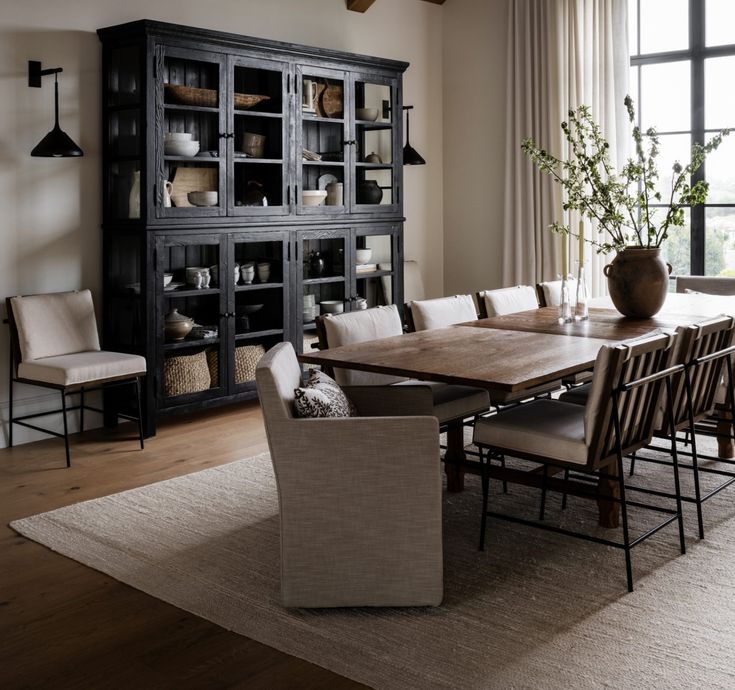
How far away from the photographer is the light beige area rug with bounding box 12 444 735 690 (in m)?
2.52

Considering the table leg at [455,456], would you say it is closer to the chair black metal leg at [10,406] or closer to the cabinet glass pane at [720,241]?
the chair black metal leg at [10,406]

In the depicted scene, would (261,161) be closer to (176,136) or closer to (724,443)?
(176,136)

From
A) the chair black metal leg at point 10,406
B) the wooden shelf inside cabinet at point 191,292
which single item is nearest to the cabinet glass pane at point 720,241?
the wooden shelf inside cabinet at point 191,292

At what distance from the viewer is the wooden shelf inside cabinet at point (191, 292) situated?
5.00m

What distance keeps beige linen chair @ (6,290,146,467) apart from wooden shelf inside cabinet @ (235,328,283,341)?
706 mm

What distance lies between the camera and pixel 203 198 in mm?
5129

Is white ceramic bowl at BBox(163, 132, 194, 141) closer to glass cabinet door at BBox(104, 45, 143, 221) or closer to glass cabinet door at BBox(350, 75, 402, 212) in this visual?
glass cabinet door at BBox(104, 45, 143, 221)

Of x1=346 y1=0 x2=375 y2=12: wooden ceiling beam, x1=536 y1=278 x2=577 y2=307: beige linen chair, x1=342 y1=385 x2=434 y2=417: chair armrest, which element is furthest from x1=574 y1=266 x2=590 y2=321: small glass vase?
x1=346 y1=0 x2=375 y2=12: wooden ceiling beam

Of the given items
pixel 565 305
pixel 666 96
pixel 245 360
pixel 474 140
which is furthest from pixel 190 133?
pixel 666 96

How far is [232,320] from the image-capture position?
5309 mm

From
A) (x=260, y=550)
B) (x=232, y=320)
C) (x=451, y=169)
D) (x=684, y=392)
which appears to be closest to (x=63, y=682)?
(x=260, y=550)

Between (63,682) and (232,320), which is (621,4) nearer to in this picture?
(232,320)

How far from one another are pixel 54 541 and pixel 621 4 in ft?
16.7

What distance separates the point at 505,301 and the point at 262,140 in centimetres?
179
